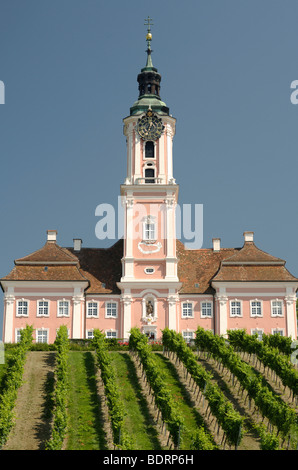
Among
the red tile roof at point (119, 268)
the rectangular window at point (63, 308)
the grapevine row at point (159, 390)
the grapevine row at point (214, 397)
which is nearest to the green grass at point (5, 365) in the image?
the grapevine row at point (159, 390)

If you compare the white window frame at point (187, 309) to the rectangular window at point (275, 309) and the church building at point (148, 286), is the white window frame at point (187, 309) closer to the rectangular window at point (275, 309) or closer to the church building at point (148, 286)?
the church building at point (148, 286)

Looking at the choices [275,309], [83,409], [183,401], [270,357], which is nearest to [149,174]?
[275,309]

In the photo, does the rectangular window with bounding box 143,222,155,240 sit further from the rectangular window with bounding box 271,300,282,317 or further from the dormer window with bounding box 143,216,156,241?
the rectangular window with bounding box 271,300,282,317

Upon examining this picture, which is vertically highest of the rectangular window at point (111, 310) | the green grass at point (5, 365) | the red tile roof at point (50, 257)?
the red tile roof at point (50, 257)

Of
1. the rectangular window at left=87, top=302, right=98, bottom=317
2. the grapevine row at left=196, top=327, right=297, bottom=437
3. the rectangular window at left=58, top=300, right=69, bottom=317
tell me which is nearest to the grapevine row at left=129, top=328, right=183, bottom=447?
the grapevine row at left=196, top=327, right=297, bottom=437

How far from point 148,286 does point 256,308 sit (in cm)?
1024

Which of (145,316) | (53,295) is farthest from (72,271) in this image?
(145,316)

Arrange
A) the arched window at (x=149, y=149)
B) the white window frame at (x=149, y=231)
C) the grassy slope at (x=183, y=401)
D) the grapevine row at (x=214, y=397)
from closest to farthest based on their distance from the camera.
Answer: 1. the grapevine row at (x=214, y=397)
2. the grassy slope at (x=183, y=401)
3. the white window frame at (x=149, y=231)
4. the arched window at (x=149, y=149)

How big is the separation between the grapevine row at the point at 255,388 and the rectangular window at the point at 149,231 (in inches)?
545

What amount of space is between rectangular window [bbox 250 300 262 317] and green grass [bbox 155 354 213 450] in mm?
13976

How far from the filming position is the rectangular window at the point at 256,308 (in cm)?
6781

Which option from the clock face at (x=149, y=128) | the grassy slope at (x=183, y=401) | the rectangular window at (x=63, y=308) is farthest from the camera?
the clock face at (x=149, y=128)

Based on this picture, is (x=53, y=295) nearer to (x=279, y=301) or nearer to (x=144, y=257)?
(x=144, y=257)

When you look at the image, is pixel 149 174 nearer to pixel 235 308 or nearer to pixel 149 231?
pixel 149 231
